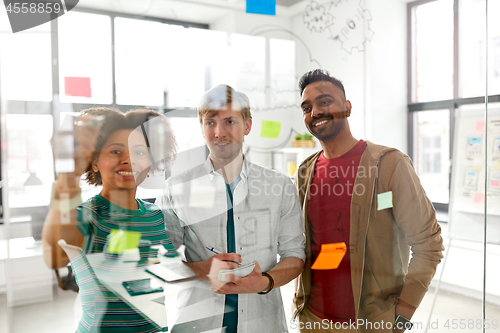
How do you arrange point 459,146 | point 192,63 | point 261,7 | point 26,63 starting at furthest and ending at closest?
point 459,146
point 261,7
point 192,63
point 26,63

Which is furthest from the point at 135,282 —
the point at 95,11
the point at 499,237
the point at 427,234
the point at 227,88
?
the point at 499,237

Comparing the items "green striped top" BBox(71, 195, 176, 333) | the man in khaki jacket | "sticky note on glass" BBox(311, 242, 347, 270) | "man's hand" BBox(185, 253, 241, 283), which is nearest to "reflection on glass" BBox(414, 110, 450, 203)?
the man in khaki jacket

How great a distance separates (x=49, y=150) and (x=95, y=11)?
370mm

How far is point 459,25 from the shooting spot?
139 centimetres

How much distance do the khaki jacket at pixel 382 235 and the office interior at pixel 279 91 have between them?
0.07 m

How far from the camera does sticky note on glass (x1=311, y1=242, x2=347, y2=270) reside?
1.15m

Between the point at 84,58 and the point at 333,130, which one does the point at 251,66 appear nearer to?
the point at 333,130

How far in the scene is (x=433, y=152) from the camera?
1.31m

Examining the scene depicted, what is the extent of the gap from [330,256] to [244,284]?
0.31m

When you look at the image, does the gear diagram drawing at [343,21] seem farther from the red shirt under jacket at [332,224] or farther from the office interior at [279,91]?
the red shirt under jacket at [332,224]

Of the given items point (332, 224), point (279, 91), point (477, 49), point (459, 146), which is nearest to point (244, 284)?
point (332, 224)

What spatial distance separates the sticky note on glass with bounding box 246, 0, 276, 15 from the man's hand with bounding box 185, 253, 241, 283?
0.73 meters

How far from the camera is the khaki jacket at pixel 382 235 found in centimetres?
114

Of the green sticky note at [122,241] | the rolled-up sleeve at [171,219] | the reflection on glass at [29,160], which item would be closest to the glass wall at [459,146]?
the rolled-up sleeve at [171,219]
